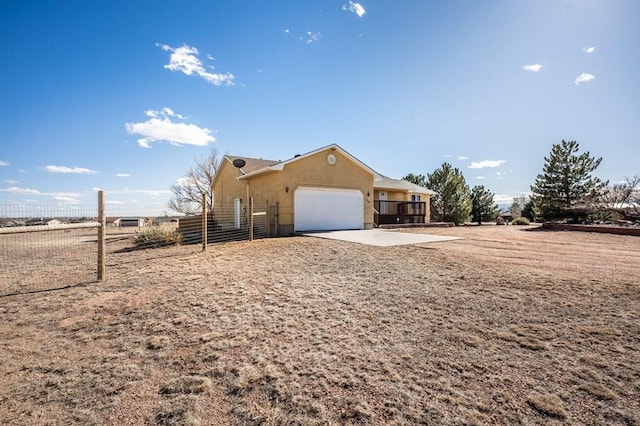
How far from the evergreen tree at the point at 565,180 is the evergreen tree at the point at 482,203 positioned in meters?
5.79

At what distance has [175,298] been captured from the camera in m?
4.56

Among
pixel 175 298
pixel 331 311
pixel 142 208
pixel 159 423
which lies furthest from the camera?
pixel 142 208

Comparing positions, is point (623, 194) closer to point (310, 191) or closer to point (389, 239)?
point (389, 239)

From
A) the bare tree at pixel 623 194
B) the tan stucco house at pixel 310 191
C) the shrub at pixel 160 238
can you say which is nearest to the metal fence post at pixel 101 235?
the shrub at pixel 160 238

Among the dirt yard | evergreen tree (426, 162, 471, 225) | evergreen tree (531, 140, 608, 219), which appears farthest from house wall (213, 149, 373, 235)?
evergreen tree (531, 140, 608, 219)

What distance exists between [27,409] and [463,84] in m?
15.8

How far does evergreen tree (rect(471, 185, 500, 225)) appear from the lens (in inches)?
1128

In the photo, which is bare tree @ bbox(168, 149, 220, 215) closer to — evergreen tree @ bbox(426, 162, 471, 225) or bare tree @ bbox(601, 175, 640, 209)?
evergreen tree @ bbox(426, 162, 471, 225)

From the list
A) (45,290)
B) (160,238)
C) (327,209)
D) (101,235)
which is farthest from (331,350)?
(327,209)

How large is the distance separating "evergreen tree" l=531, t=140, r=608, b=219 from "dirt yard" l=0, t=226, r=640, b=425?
66.6 ft

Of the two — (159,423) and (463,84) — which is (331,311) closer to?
(159,423)

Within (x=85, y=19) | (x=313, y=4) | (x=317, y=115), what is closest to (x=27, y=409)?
(x=85, y=19)

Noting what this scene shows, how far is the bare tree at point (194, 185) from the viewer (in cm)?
2969

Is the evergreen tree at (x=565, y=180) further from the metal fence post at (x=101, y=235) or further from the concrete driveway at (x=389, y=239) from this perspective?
the metal fence post at (x=101, y=235)
